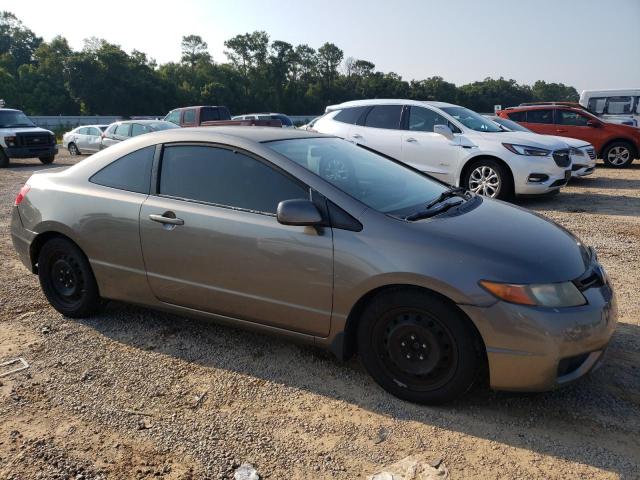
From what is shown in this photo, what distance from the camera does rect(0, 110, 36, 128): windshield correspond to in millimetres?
16672

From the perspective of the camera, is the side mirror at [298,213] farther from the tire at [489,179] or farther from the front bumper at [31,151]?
the front bumper at [31,151]

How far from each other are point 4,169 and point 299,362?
16275mm

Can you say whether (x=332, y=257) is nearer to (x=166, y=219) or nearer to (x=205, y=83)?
(x=166, y=219)

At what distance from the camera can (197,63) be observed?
104000 millimetres

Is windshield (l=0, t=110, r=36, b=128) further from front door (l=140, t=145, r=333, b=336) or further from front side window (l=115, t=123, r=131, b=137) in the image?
front door (l=140, t=145, r=333, b=336)

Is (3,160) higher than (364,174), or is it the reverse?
(364,174)

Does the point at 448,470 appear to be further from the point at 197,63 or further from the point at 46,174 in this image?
the point at 197,63

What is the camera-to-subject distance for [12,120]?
55.5 feet

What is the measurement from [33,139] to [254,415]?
16822 mm

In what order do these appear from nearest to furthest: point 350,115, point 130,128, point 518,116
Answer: point 350,115
point 518,116
point 130,128

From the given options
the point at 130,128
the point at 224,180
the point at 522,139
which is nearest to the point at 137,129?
the point at 130,128

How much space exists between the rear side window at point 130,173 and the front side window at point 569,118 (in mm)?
12555

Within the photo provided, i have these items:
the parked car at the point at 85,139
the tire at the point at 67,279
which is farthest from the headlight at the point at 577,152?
the parked car at the point at 85,139

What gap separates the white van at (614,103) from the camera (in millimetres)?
15438
